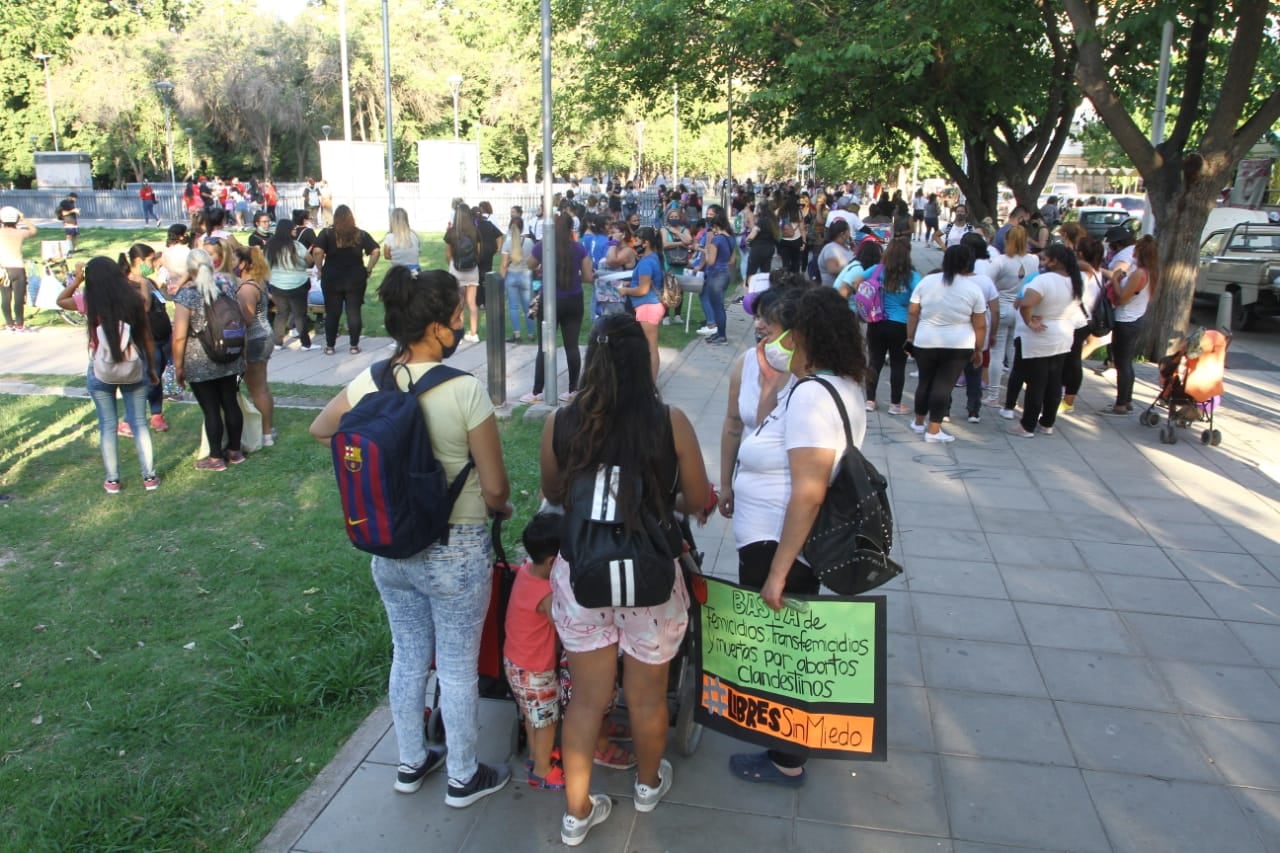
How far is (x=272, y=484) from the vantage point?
279 inches

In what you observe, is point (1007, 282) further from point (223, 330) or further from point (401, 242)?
point (223, 330)

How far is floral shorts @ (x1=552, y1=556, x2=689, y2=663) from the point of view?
3.09m

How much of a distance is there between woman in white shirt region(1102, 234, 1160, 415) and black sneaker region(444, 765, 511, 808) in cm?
771

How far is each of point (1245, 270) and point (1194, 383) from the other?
9.31 meters

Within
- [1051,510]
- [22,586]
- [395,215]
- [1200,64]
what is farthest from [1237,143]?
[22,586]

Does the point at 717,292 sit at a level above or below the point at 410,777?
above

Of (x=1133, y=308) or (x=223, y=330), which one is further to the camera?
(x=1133, y=308)

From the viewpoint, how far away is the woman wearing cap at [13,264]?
41.9 ft

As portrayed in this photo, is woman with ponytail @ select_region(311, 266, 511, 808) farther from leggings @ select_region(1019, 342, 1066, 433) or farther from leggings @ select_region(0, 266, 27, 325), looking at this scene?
leggings @ select_region(0, 266, 27, 325)

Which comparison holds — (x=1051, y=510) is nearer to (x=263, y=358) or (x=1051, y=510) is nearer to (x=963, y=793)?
(x=963, y=793)

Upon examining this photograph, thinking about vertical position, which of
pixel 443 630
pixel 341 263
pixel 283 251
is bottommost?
pixel 443 630

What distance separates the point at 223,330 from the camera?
22.9 ft

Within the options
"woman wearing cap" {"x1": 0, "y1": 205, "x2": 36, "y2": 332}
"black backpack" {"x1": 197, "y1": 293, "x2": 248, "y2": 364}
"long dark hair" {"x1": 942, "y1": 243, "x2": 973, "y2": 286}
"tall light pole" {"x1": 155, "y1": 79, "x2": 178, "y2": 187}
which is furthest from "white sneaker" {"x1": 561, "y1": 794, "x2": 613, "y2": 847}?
"tall light pole" {"x1": 155, "y1": 79, "x2": 178, "y2": 187}

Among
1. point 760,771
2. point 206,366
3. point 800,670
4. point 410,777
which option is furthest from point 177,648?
point 800,670
